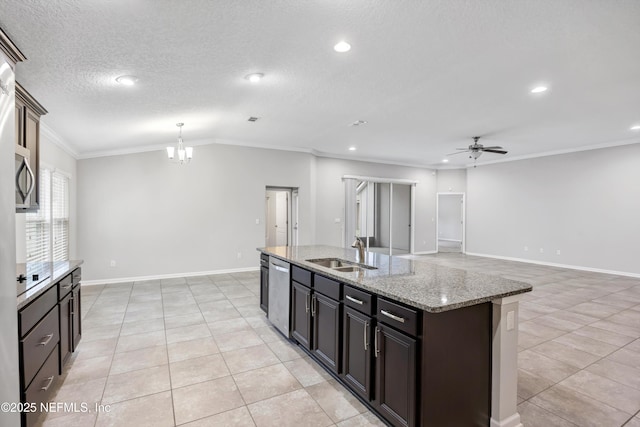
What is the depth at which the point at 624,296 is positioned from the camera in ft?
16.6

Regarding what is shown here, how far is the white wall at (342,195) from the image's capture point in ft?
26.6

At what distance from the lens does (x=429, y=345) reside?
1.71 metres

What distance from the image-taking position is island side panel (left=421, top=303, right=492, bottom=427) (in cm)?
171

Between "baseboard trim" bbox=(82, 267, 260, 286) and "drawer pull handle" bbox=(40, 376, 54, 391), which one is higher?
"drawer pull handle" bbox=(40, 376, 54, 391)

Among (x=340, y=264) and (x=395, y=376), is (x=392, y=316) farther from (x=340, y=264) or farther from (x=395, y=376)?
(x=340, y=264)

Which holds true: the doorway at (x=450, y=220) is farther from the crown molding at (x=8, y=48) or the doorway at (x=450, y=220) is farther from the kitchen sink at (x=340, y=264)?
the crown molding at (x=8, y=48)

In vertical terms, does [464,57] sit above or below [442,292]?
above

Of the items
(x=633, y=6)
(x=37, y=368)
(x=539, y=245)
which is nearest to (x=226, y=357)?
(x=37, y=368)

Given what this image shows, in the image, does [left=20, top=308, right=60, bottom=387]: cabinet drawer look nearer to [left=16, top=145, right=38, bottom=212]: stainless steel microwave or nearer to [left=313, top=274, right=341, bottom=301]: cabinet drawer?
[left=16, top=145, right=38, bottom=212]: stainless steel microwave

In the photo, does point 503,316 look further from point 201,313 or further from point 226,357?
point 201,313

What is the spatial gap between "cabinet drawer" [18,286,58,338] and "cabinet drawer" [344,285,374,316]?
191cm

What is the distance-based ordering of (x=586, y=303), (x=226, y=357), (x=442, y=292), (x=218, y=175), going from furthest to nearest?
1. (x=218, y=175)
2. (x=586, y=303)
3. (x=226, y=357)
4. (x=442, y=292)

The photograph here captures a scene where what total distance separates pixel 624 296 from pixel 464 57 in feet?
16.0

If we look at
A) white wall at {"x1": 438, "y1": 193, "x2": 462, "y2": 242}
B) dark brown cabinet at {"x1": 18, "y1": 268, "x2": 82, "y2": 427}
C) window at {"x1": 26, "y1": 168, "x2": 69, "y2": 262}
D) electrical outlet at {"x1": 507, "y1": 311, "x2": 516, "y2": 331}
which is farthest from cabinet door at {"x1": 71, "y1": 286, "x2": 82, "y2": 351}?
white wall at {"x1": 438, "y1": 193, "x2": 462, "y2": 242}
